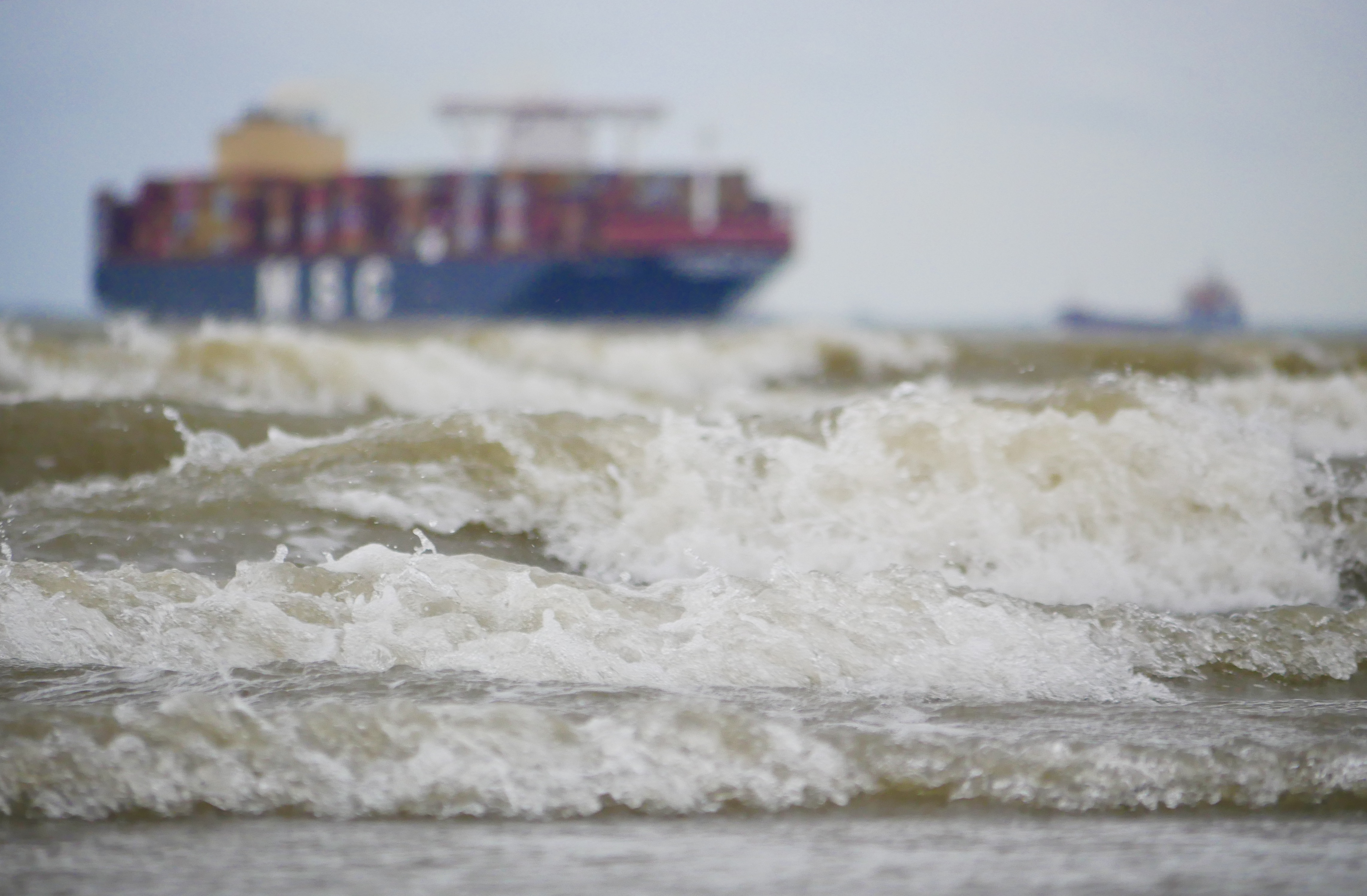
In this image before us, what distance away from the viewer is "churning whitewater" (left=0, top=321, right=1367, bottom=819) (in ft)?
7.25

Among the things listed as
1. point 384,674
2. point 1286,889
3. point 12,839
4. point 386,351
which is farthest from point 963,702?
point 386,351

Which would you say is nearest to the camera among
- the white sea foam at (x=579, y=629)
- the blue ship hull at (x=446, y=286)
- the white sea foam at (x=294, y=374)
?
the white sea foam at (x=579, y=629)

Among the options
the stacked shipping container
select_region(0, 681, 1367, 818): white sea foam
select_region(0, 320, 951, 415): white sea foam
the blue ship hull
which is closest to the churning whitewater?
select_region(0, 681, 1367, 818): white sea foam

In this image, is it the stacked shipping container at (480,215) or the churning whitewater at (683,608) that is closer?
the churning whitewater at (683,608)

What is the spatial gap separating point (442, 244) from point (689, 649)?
30610 mm

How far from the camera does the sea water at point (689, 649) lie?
201cm

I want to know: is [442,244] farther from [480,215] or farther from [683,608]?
[683,608]

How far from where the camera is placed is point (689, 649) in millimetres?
2807

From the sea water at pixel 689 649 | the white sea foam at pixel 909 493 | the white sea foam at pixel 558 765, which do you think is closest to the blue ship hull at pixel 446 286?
the sea water at pixel 689 649

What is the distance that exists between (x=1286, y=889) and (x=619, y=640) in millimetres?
1393

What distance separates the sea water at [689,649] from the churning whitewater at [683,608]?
0.03 ft

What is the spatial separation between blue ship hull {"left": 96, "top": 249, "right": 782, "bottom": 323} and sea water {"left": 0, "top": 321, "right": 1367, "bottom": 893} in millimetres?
25900

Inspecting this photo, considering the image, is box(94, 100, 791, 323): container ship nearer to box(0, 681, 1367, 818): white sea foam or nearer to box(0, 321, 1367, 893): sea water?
box(0, 321, 1367, 893): sea water

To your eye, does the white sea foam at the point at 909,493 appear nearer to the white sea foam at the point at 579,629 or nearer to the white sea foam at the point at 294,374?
the white sea foam at the point at 579,629
